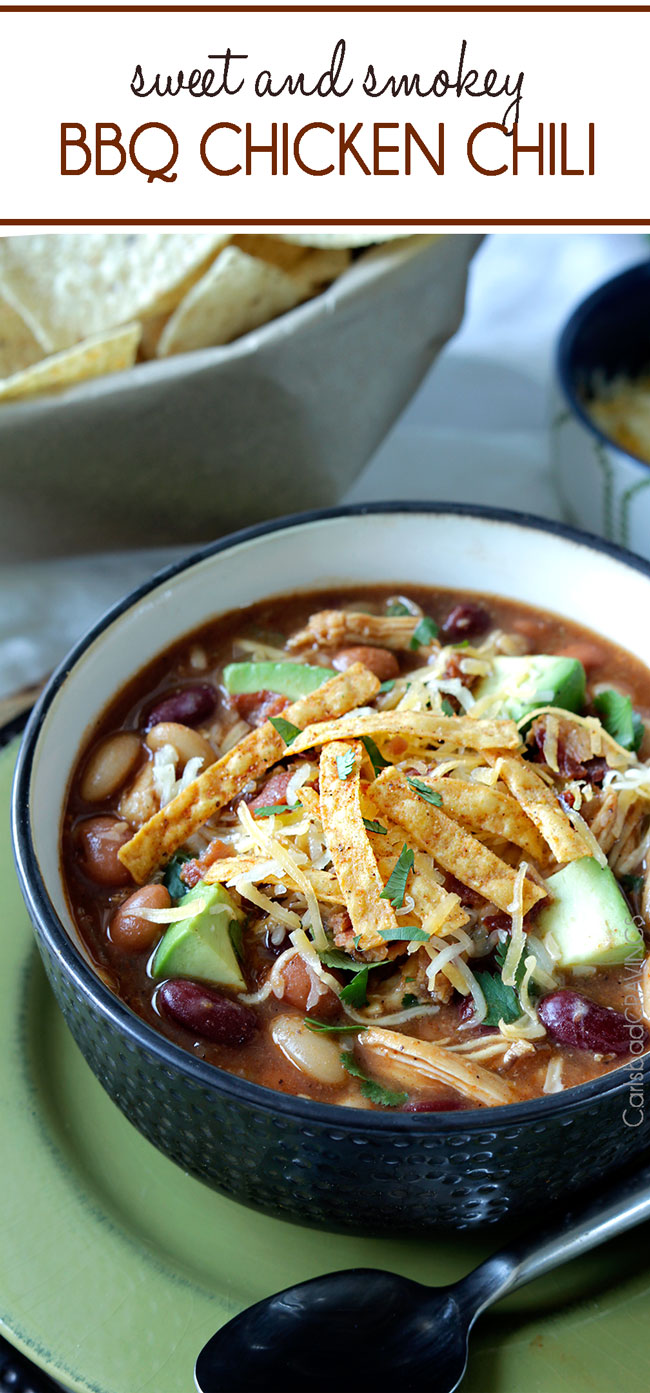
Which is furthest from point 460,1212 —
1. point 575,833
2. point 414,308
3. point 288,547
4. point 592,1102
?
point 414,308

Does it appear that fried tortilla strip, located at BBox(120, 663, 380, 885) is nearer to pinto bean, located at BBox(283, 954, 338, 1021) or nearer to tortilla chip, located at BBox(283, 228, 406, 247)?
pinto bean, located at BBox(283, 954, 338, 1021)

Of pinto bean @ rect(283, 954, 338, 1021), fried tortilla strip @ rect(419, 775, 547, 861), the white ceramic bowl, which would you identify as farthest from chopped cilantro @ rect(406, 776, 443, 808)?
the white ceramic bowl

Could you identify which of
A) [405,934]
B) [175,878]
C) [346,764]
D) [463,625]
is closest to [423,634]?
[463,625]

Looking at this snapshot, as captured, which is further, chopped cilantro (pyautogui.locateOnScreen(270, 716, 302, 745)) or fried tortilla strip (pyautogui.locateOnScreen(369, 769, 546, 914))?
chopped cilantro (pyautogui.locateOnScreen(270, 716, 302, 745))

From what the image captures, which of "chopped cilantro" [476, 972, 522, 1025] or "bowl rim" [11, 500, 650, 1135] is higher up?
"bowl rim" [11, 500, 650, 1135]

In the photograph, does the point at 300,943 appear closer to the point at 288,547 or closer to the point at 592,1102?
the point at 592,1102

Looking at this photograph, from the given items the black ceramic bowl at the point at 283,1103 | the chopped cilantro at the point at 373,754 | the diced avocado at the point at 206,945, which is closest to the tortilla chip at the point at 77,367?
the black ceramic bowl at the point at 283,1103

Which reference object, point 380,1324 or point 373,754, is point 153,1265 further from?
point 373,754
